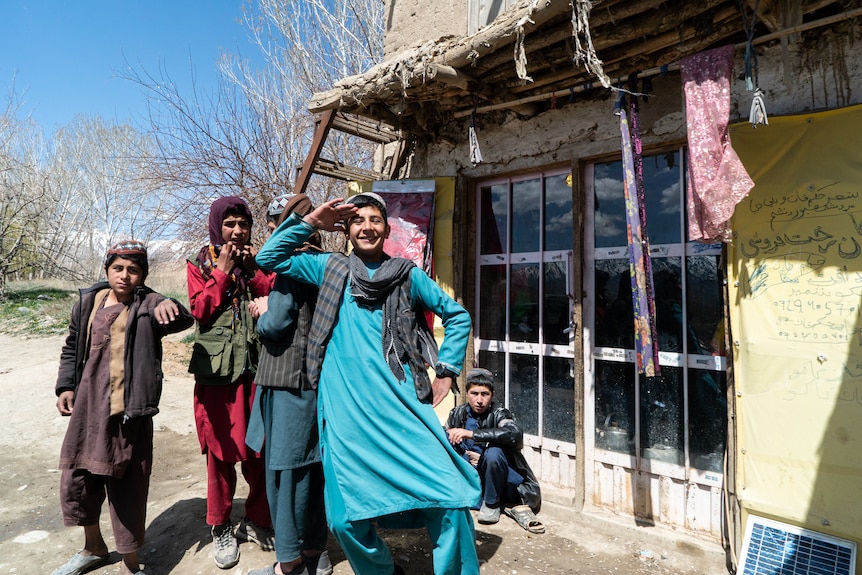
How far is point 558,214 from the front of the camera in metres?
3.82

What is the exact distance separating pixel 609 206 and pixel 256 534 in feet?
10.0

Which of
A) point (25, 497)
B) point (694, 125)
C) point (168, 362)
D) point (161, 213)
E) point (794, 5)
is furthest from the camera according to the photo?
point (161, 213)

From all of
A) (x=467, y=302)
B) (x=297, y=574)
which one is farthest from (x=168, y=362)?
(x=297, y=574)

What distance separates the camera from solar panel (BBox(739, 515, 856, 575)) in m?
2.38

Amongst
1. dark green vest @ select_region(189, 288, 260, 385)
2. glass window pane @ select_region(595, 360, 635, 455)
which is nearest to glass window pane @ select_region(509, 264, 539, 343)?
glass window pane @ select_region(595, 360, 635, 455)

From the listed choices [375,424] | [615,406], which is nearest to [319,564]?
[375,424]

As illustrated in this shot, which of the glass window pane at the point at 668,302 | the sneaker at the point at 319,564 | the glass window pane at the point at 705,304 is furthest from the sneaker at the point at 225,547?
the glass window pane at the point at 705,304

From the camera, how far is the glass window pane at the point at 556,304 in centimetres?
373

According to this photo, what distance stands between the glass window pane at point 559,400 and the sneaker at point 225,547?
219 cm

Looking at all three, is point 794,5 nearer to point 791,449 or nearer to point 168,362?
point 791,449

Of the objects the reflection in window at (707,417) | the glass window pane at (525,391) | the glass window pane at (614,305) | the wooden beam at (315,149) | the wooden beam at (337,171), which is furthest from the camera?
the wooden beam at (337,171)

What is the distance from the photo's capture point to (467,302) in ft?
13.6

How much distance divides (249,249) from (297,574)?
1.65 metres

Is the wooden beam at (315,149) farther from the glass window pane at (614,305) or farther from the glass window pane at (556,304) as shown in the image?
the glass window pane at (614,305)
